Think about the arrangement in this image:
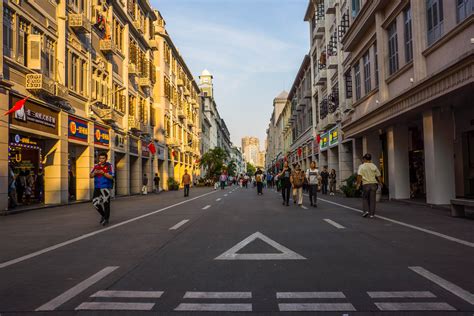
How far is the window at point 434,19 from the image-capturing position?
1423cm

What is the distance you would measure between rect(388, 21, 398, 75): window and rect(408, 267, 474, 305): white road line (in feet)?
49.2

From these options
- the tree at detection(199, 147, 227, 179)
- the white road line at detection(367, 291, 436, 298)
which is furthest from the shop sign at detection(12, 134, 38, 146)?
the tree at detection(199, 147, 227, 179)

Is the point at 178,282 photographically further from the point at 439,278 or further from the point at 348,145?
the point at 348,145

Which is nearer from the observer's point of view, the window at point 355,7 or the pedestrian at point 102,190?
the pedestrian at point 102,190

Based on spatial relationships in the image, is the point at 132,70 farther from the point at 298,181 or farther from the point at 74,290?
the point at 74,290

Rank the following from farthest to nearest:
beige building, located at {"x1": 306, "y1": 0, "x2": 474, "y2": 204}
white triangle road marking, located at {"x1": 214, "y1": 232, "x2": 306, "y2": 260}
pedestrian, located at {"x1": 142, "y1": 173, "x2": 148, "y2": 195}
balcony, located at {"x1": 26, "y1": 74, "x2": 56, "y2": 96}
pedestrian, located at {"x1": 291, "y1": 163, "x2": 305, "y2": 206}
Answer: pedestrian, located at {"x1": 142, "y1": 173, "x2": 148, "y2": 195}
balcony, located at {"x1": 26, "y1": 74, "x2": 56, "y2": 96}
pedestrian, located at {"x1": 291, "y1": 163, "x2": 305, "y2": 206}
beige building, located at {"x1": 306, "y1": 0, "x2": 474, "y2": 204}
white triangle road marking, located at {"x1": 214, "y1": 232, "x2": 306, "y2": 260}

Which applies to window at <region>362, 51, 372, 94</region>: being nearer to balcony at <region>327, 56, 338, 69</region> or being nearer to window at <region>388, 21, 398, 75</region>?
window at <region>388, 21, 398, 75</region>

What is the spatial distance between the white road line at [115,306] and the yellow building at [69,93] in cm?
1346

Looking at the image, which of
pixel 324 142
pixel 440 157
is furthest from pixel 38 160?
pixel 324 142

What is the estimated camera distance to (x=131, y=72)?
3309 cm

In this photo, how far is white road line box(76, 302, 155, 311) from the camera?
4.06m

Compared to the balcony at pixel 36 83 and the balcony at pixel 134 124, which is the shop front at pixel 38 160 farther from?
the balcony at pixel 134 124

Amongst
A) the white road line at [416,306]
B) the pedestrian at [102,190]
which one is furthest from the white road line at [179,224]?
the white road line at [416,306]

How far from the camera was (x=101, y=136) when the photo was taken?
87.4ft
